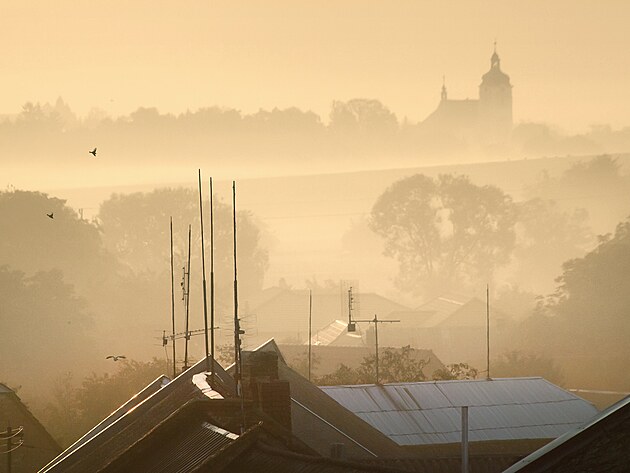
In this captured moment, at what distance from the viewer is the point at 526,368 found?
67.5 metres

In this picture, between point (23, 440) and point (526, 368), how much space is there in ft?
122

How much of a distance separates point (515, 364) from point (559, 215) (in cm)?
5635

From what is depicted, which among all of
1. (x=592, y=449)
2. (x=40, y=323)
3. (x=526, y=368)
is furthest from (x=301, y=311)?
(x=592, y=449)

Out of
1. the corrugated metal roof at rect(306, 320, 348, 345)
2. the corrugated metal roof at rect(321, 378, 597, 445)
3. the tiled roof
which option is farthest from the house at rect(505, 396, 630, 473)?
the corrugated metal roof at rect(306, 320, 348, 345)

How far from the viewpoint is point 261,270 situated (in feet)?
388

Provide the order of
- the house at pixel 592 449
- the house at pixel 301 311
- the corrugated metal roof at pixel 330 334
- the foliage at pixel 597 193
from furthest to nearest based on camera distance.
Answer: the foliage at pixel 597 193 → the house at pixel 301 311 → the corrugated metal roof at pixel 330 334 → the house at pixel 592 449

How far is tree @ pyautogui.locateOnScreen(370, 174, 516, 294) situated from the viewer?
11531 centimetres

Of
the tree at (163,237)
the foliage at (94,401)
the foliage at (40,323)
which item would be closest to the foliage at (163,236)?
the tree at (163,237)

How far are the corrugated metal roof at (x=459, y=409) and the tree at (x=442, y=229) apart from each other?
75640 millimetres

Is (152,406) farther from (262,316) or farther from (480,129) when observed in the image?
(480,129)

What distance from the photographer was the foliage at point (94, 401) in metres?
54.8

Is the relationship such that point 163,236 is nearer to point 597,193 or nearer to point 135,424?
point 597,193

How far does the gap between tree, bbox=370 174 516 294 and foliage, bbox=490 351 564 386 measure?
44.3m

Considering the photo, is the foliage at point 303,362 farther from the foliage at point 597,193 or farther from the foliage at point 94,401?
the foliage at point 597,193
